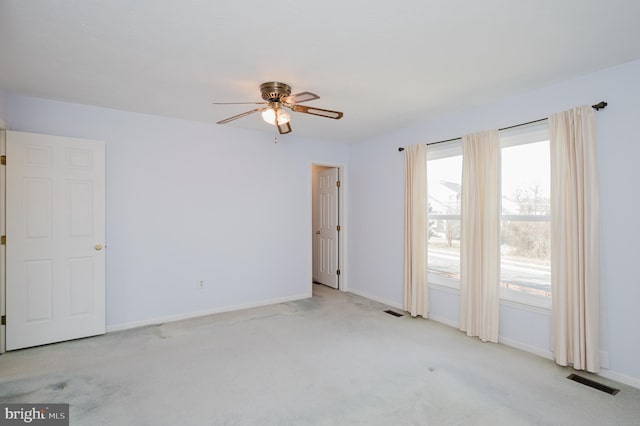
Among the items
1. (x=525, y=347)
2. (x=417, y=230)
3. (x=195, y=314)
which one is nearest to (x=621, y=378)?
(x=525, y=347)

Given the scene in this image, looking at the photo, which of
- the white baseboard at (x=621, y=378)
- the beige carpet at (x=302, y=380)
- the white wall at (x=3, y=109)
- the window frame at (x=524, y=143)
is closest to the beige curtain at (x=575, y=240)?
the white baseboard at (x=621, y=378)

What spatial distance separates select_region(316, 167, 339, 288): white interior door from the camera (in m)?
5.71

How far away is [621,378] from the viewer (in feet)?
8.43

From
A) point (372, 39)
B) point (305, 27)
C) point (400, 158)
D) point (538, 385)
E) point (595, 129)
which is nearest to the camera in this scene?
point (305, 27)

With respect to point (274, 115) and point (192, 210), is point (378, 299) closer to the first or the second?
point (192, 210)

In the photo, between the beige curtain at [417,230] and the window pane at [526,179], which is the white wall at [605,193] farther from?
the window pane at [526,179]

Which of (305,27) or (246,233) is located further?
(246,233)

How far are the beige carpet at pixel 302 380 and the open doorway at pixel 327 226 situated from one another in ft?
6.54

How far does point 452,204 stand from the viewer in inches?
159

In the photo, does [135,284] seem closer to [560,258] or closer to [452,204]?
[452,204]

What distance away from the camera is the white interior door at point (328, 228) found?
5711 millimetres

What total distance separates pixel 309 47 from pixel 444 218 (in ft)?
A: 9.00

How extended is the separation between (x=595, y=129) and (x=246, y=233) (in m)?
4.01

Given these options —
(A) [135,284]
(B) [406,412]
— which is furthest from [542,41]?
(A) [135,284]
